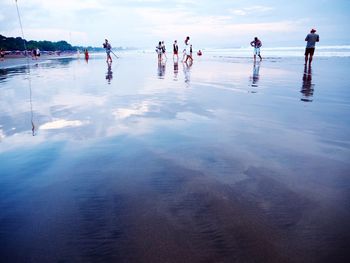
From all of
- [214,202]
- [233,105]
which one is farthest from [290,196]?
[233,105]

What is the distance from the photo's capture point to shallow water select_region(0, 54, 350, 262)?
2186mm

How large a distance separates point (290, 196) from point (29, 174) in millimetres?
3013

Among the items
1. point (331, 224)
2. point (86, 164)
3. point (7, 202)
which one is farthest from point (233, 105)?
point (7, 202)

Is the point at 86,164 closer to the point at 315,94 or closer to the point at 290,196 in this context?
the point at 290,196

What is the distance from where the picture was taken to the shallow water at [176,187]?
86.0 inches

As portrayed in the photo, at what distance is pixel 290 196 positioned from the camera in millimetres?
2857

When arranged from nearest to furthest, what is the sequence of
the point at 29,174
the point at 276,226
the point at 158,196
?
the point at 276,226
the point at 158,196
the point at 29,174

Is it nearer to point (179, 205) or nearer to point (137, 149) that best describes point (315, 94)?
point (137, 149)

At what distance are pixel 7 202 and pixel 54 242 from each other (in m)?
0.98

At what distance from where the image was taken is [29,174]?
3.49 metres

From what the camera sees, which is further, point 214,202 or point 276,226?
point 214,202

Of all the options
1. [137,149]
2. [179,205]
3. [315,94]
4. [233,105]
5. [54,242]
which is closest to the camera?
[54,242]

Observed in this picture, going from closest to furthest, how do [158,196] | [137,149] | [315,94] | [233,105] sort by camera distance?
[158,196], [137,149], [233,105], [315,94]

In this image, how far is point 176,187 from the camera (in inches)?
123
